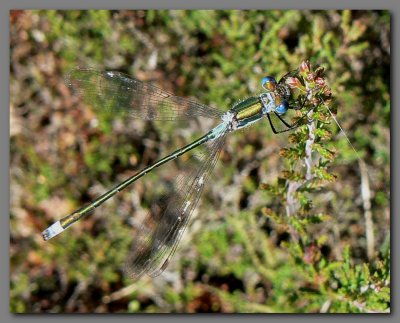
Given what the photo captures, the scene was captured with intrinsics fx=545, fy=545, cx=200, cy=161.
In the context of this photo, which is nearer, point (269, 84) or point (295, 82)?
point (295, 82)

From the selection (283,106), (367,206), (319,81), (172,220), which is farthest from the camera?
(367,206)

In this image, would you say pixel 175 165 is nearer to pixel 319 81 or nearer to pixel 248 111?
pixel 248 111

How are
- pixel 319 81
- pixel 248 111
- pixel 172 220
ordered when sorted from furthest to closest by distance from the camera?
1. pixel 172 220
2. pixel 248 111
3. pixel 319 81

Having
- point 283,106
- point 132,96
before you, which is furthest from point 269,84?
point 132,96

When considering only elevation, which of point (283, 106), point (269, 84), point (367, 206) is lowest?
point (367, 206)

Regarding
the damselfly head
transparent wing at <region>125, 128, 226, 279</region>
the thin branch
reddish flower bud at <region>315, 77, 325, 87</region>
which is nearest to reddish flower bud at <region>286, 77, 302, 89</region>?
reddish flower bud at <region>315, 77, 325, 87</region>

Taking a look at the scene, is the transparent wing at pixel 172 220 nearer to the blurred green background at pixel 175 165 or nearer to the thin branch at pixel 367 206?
the blurred green background at pixel 175 165

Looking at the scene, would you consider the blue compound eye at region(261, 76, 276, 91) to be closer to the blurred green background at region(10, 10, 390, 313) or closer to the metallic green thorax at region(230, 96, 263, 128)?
the metallic green thorax at region(230, 96, 263, 128)

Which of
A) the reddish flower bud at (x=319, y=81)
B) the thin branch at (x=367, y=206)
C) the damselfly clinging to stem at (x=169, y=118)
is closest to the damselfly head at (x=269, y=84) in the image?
the damselfly clinging to stem at (x=169, y=118)
